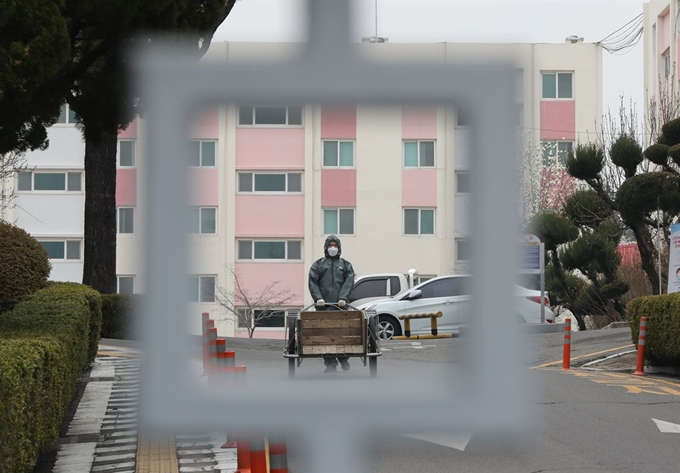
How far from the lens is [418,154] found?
1121 mm

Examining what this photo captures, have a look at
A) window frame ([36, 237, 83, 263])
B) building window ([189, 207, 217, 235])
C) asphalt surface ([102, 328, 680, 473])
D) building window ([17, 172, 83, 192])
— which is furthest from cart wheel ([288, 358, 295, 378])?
building window ([17, 172, 83, 192])

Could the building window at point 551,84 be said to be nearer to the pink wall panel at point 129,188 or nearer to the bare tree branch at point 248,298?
the bare tree branch at point 248,298

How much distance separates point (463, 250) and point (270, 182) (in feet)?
0.96

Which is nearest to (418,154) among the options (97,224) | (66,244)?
(97,224)

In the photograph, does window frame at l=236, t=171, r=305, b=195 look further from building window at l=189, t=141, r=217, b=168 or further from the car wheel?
the car wheel

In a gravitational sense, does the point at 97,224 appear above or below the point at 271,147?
above

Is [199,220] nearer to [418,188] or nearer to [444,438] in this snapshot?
[418,188]

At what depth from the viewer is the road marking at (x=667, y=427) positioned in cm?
984

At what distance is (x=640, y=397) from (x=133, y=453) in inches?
258

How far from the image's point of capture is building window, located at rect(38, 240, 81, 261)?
33.8m

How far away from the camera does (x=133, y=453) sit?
26.2 feet

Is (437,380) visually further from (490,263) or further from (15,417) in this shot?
(15,417)

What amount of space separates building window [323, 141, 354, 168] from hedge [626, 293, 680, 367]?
1488cm

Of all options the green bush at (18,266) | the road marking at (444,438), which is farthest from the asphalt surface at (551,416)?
the green bush at (18,266)
